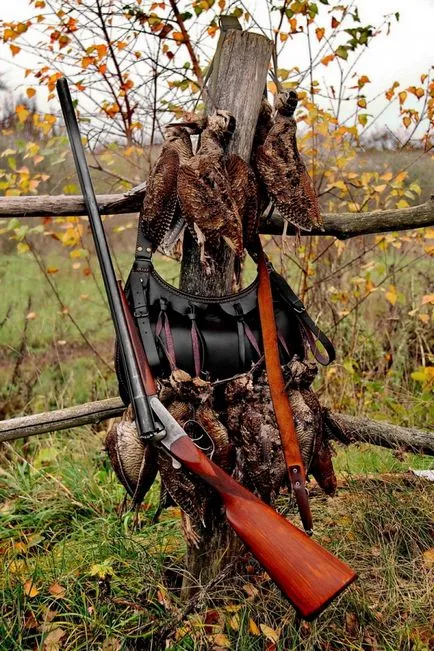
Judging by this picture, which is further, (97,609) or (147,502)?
(147,502)

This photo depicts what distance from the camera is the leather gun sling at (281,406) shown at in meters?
2.09

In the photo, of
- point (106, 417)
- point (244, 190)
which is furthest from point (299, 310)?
point (106, 417)

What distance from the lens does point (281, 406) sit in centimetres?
210

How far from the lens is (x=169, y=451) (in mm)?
Result: 1960

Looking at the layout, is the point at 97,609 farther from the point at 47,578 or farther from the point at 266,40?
the point at 266,40

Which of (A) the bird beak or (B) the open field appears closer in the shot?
(A) the bird beak

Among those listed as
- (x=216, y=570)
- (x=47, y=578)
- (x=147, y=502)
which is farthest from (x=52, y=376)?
(x=216, y=570)

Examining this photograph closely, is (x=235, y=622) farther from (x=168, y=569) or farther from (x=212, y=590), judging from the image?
(x=168, y=569)

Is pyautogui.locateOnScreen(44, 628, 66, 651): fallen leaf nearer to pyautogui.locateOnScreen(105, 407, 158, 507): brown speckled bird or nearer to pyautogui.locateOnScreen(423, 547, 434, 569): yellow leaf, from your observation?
pyautogui.locateOnScreen(105, 407, 158, 507): brown speckled bird

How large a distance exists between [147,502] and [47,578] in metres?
0.96

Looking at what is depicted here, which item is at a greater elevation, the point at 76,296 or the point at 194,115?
the point at 194,115

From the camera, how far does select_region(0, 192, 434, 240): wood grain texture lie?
7.49 ft

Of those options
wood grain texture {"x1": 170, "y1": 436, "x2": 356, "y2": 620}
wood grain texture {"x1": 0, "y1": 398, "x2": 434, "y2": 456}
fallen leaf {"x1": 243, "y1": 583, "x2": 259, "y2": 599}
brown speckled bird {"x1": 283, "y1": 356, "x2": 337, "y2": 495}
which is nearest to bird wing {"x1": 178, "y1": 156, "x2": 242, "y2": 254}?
brown speckled bird {"x1": 283, "y1": 356, "x2": 337, "y2": 495}

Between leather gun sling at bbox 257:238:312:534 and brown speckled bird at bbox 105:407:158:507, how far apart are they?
42cm
